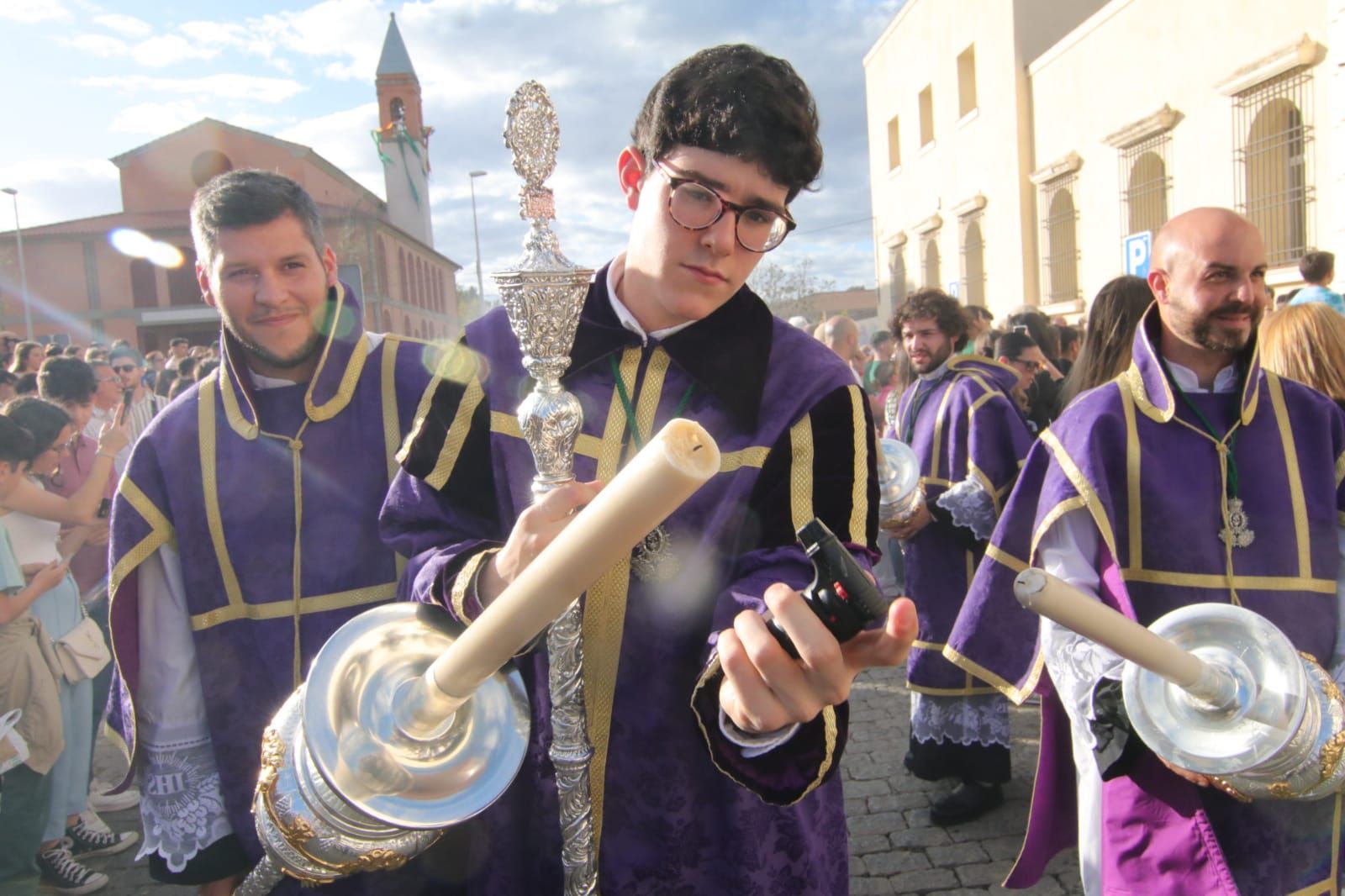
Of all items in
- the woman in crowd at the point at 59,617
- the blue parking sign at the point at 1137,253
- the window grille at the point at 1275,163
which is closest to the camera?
the woman in crowd at the point at 59,617

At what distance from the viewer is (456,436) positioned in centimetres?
185

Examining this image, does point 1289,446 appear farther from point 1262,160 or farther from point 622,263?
point 1262,160

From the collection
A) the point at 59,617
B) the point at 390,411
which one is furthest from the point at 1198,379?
the point at 59,617

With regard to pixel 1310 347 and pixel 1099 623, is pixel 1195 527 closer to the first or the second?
pixel 1310 347

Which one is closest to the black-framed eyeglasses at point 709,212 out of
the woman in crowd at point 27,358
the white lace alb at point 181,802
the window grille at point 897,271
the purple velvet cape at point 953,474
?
the white lace alb at point 181,802

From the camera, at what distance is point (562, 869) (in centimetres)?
189

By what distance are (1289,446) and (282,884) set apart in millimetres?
2779

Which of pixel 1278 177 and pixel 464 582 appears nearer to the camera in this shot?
pixel 464 582

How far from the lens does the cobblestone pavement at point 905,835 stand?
13.3 feet

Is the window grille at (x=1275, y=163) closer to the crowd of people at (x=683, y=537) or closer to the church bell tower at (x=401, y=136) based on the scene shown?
the crowd of people at (x=683, y=537)

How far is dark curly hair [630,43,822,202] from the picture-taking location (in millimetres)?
1637

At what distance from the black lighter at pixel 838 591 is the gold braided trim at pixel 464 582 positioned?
1.87ft

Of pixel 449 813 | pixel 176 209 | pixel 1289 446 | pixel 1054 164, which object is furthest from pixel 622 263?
pixel 176 209

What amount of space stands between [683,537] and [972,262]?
2050 cm
